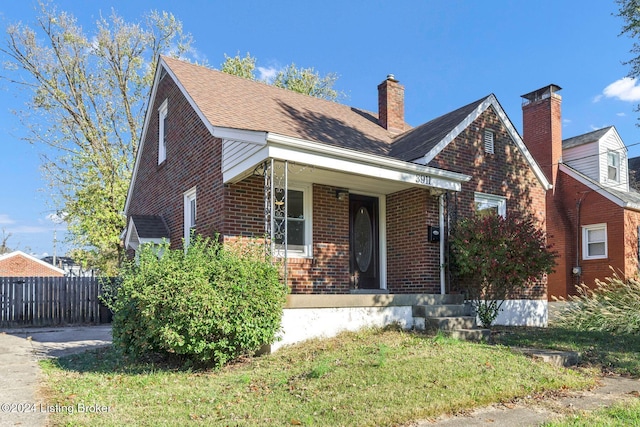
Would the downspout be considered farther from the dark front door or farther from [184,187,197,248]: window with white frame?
[184,187,197,248]: window with white frame

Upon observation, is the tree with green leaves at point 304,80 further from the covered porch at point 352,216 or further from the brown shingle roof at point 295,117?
the covered porch at point 352,216

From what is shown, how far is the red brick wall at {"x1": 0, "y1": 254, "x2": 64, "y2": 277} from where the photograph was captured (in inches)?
1780

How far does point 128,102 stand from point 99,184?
437cm

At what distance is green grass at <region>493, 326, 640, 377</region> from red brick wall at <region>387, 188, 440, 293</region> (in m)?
1.81

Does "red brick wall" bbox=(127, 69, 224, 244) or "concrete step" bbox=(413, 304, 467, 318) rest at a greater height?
"red brick wall" bbox=(127, 69, 224, 244)

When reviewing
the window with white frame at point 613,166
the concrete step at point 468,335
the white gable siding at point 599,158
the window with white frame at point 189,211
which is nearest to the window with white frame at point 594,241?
the white gable siding at point 599,158

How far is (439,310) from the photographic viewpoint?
9445mm

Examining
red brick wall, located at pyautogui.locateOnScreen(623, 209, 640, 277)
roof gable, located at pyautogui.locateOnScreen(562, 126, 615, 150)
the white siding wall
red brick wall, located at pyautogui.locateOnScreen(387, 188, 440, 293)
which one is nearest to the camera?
the white siding wall

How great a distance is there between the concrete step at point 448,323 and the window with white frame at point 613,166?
1366 centimetres

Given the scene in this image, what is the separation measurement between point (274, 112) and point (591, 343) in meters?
8.04

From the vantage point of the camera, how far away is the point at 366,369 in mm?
5996

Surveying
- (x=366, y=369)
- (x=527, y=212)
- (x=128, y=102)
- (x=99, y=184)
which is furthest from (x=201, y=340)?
(x=128, y=102)

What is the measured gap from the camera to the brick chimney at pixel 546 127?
1838 centimetres

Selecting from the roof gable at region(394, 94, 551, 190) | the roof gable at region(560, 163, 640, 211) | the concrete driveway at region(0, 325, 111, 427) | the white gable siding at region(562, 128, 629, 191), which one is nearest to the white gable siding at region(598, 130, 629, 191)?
the white gable siding at region(562, 128, 629, 191)
